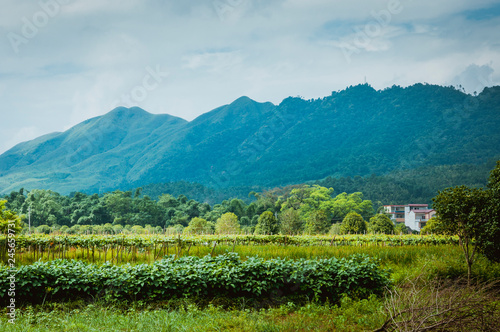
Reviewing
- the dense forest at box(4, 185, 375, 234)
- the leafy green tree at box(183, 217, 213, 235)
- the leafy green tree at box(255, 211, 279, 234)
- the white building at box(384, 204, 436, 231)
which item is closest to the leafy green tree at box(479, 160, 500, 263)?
the leafy green tree at box(255, 211, 279, 234)

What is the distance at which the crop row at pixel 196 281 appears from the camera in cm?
693

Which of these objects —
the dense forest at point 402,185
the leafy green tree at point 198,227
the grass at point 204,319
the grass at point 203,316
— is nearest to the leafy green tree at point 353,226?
the leafy green tree at point 198,227

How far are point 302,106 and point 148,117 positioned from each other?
2737 inches

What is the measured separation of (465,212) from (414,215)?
197ft

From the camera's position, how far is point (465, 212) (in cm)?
895

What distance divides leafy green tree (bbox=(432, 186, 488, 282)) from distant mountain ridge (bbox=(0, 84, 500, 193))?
9590 cm

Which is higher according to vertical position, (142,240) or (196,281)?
(196,281)

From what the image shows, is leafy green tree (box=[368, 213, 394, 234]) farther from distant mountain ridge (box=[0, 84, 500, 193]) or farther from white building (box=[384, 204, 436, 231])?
distant mountain ridge (box=[0, 84, 500, 193])

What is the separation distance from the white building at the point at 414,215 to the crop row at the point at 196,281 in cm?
5711

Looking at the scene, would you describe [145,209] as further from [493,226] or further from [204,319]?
[204,319]

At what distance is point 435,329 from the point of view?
13.1 ft

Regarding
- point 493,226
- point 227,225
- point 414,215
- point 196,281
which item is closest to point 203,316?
point 196,281

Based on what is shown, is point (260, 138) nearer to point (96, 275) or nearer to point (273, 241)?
point (273, 241)

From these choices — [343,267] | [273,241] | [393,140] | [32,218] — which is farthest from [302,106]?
[343,267]
